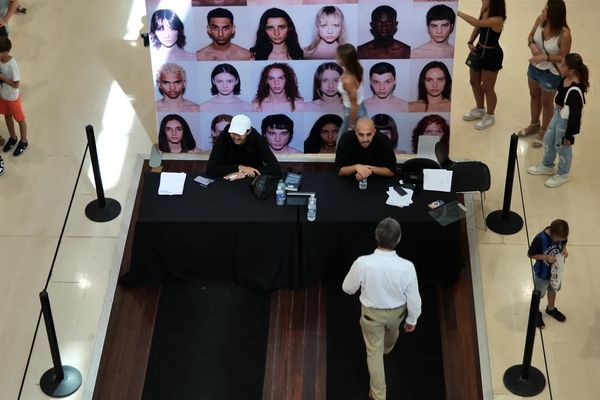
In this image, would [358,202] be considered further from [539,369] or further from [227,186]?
[539,369]

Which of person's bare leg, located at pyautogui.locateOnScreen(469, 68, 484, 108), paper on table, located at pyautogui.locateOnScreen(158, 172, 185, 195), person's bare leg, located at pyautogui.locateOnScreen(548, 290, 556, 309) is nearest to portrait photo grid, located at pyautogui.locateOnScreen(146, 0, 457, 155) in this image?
person's bare leg, located at pyautogui.locateOnScreen(469, 68, 484, 108)

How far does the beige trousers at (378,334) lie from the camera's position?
702 centimetres

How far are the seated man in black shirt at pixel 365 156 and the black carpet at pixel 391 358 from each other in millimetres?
1093

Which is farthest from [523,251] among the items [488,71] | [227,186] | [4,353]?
[4,353]

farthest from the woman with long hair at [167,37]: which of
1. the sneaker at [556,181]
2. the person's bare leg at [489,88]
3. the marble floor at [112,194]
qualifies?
the sneaker at [556,181]

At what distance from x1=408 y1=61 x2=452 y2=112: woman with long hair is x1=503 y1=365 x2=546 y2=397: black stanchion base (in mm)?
2930

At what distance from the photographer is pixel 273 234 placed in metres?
7.95

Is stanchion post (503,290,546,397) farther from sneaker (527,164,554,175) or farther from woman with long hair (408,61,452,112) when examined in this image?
woman with long hair (408,61,452,112)

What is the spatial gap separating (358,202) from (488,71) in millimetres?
2471

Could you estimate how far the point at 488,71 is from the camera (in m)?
9.55

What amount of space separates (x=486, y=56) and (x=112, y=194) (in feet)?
13.1

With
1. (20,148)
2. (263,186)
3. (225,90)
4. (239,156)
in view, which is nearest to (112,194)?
(20,148)

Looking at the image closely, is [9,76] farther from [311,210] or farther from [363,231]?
[363,231]

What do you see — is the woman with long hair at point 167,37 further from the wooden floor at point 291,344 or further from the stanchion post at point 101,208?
the wooden floor at point 291,344
